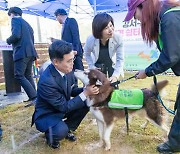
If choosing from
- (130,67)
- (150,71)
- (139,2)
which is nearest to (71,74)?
(150,71)

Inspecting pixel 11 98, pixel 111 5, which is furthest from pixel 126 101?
pixel 111 5

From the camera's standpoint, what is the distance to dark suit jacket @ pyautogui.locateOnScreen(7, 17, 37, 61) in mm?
4250

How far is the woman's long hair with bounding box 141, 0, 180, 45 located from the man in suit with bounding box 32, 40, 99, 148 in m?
0.84

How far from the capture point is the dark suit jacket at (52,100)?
239 centimetres

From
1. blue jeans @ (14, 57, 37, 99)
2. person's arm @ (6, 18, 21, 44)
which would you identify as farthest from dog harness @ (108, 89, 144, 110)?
person's arm @ (6, 18, 21, 44)

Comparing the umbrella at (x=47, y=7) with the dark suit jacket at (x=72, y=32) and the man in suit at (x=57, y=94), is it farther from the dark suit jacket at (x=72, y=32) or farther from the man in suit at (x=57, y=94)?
the man in suit at (x=57, y=94)

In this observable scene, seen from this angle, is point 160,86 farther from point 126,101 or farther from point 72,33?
point 72,33

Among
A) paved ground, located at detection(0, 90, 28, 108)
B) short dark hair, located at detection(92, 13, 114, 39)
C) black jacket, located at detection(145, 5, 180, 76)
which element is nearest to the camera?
black jacket, located at detection(145, 5, 180, 76)

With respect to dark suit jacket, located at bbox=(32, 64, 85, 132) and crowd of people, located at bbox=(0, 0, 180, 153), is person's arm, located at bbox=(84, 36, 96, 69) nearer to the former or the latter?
crowd of people, located at bbox=(0, 0, 180, 153)

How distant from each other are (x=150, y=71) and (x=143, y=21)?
0.48m

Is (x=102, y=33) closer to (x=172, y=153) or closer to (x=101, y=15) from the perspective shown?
(x=101, y=15)

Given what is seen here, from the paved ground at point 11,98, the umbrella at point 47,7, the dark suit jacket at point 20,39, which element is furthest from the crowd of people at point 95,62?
the umbrella at point 47,7

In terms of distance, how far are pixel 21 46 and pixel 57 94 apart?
2.32 metres

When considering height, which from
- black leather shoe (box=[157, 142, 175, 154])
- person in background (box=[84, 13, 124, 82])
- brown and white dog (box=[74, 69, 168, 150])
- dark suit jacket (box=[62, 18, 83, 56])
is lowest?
black leather shoe (box=[157, 142, 175, 154])
